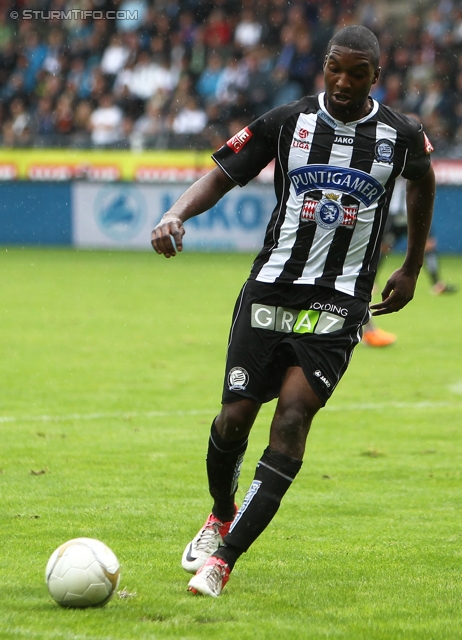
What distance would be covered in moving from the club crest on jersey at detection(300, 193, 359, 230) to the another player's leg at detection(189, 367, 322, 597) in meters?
0.59

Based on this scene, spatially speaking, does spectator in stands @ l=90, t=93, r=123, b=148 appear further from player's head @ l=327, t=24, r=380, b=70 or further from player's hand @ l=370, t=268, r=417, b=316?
player's head @ l=327, t=24, r=380, b=70

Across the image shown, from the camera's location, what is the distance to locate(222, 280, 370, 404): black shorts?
422 centimetres

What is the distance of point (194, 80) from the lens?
2412 cm

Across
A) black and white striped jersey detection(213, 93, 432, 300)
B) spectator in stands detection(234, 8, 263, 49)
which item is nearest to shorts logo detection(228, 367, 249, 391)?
black and white striped jersey detection(213, 93, 432, 300)

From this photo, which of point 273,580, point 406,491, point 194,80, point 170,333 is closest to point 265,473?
point 273,580

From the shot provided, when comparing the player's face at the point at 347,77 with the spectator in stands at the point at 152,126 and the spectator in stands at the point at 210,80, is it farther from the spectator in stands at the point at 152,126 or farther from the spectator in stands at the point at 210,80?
the spectator in stands at the point at 210,80

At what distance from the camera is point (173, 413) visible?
773 cm

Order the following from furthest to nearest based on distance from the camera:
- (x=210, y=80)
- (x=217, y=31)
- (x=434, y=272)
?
(x=217, y=31)
(x=210, y=80)
(x=434, y=272)

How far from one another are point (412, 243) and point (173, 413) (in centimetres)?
340

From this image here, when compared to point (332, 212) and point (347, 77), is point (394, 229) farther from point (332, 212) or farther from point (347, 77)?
point (347, 77)

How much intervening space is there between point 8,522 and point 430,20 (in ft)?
67.3

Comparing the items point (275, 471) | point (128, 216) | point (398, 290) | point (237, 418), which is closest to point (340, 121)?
point (398, 290)

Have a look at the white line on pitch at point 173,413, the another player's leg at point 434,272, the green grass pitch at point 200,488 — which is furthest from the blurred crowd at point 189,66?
the white line on pitch at point 173,413

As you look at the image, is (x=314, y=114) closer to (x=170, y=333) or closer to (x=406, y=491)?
(x=406, y=491)
